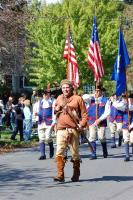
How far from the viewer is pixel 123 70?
51.8 feet

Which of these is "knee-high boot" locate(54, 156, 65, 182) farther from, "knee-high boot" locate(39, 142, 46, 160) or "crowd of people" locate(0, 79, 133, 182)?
"knee-high boot" locate(39, 142, 46, 160)

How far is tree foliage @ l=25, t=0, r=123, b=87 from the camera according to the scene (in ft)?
153

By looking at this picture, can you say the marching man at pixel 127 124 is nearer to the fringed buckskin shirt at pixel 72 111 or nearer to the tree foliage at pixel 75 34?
the fringed buckskin shirt at pixel 72 111

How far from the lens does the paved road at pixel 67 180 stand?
9609mm

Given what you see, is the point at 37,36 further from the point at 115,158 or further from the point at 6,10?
the point at 115,158

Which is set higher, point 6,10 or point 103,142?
point 6,10

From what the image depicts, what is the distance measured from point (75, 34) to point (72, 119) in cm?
3603

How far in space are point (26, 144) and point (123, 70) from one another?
18.3ft

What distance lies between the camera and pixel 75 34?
46.4 metres

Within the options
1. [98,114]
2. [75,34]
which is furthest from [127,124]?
[75,34]

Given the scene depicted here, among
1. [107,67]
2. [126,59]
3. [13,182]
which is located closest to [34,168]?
[13,182]

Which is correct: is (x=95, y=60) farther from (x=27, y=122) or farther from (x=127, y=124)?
(x=27, y=122)

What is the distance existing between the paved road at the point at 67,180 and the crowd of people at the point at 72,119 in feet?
1.37

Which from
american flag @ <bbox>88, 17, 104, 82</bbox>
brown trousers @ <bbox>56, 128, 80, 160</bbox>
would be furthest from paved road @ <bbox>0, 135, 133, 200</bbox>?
american flag @ <bbox>88, 17, 104, 82</bbox>
